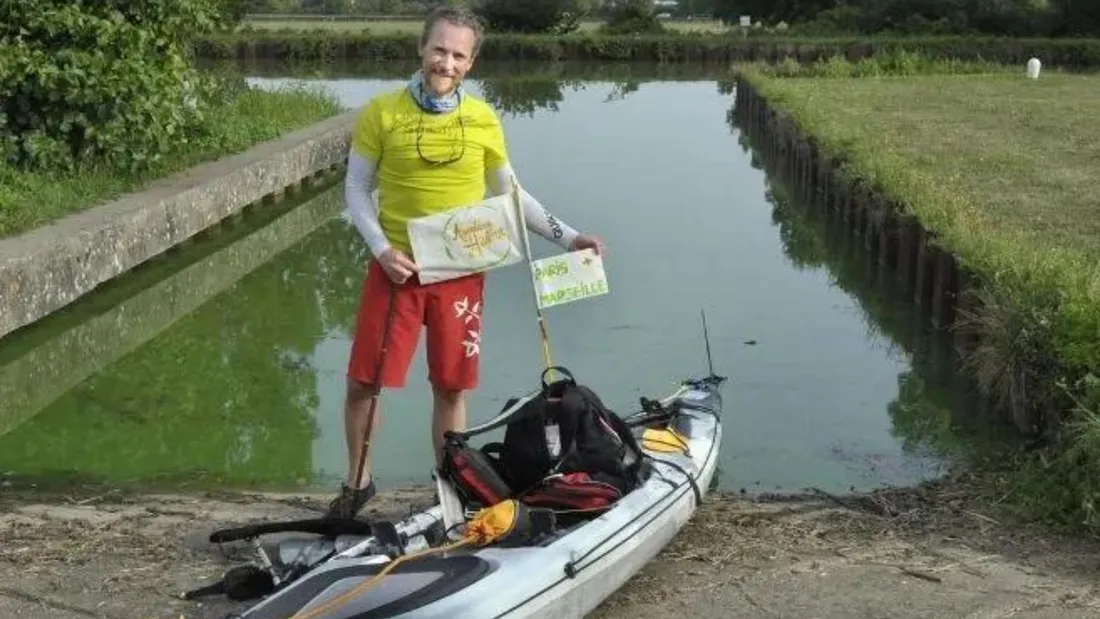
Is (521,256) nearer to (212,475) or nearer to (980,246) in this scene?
(212,475)

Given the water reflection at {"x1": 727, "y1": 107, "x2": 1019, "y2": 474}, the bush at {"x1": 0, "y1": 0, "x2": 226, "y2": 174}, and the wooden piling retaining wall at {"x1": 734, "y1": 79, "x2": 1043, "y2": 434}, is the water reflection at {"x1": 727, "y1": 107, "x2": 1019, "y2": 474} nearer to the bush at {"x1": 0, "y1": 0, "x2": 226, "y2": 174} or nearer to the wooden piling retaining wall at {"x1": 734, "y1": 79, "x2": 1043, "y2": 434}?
the wooden piling retaining wall at {"x1": 734, "y1": 79, "x2": 1043, "y2": 434}

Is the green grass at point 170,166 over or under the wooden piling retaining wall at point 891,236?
over

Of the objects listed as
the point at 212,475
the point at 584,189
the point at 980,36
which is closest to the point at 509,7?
the point at 980,36

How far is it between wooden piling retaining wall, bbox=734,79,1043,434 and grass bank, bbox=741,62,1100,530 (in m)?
0.09

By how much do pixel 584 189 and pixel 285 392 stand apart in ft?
23.7

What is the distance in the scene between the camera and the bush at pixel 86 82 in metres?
10.6

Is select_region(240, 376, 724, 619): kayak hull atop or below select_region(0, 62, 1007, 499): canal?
atop

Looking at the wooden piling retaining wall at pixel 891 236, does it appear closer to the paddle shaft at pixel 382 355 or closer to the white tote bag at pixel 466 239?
the white tote bag at pixel 466 239

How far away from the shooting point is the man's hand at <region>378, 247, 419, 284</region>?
15.0 ft

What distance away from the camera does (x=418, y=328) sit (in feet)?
15.7

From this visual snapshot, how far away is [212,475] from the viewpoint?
626 cm

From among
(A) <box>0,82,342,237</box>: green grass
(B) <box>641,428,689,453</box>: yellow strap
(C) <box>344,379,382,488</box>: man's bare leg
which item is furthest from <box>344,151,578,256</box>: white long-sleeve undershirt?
(A) <box>0,82,342,237</box>: green grass

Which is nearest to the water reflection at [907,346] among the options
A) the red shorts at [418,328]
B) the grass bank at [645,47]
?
the red shorts at [418,328]

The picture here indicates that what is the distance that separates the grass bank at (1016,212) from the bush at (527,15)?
1905 centimetres
